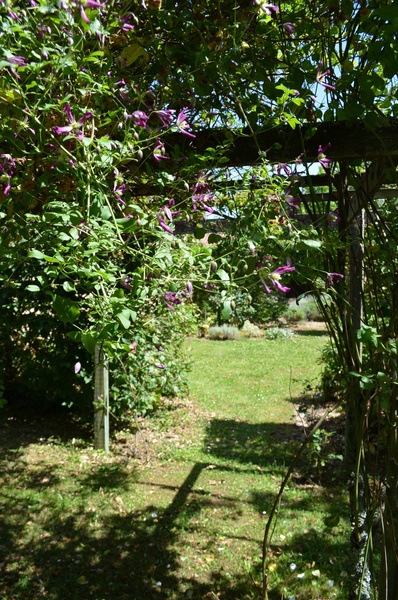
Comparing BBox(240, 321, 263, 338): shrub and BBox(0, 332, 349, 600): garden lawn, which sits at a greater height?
BBox(240, 321, 263, 338): shrub

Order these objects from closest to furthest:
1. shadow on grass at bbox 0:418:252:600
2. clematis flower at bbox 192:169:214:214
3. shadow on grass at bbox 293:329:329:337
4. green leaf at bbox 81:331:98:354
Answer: green leaf at bbox 81:331:98:354 < clematis flower at bbox 192:169:214:214 < shadow on grass at bbox 0:418:252:600 < shadow on grass at bbox 293:329:329:337

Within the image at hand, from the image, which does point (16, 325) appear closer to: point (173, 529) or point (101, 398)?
point (101, 398)

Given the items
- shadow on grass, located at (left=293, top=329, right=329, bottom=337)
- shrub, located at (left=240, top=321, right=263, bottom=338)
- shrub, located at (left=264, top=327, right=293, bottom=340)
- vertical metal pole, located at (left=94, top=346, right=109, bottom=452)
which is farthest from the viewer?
shadow on grass, located at (left=293, top=329, right=329, bottom=337)

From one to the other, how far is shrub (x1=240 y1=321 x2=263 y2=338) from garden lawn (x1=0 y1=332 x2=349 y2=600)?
7.07m

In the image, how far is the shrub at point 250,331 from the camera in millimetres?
12938

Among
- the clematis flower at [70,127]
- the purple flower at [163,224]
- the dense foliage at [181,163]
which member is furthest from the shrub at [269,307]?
the clematis flower at [70,127]

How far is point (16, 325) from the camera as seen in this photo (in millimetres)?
5133

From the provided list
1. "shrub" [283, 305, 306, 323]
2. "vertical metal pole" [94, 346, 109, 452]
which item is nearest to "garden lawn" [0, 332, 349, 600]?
"vertical metal pole" [94, 346, 109, 452]


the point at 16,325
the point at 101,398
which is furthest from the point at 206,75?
the point at 16,325

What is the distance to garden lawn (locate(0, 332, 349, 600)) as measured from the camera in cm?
280

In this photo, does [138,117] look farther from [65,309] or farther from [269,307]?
[269,307]

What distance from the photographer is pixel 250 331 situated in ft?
43.2

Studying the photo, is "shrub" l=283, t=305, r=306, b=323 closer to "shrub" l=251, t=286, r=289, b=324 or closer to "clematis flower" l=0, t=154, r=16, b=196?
"shrub" l=251, t=286, r=289, b=324

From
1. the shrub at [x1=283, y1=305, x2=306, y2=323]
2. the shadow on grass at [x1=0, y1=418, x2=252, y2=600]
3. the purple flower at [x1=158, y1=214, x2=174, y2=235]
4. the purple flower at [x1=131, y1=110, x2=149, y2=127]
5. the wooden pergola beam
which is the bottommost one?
the shadow on grass at [x1=0, y1=418, x2=252, y2=600]
